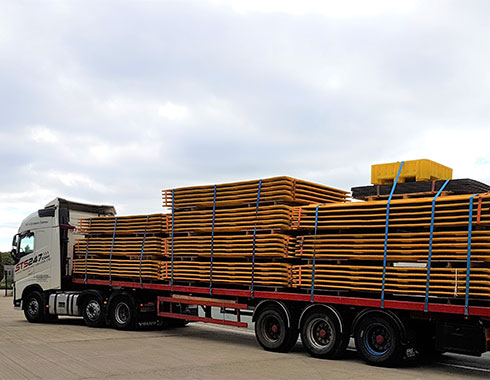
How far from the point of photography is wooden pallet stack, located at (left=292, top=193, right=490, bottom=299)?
926 centimetres

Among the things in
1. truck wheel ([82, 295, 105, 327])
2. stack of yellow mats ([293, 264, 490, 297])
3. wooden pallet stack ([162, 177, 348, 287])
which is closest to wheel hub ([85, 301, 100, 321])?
truck wheel ([82, 295, 105, 327])

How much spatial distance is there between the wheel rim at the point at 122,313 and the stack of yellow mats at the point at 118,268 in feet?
2.64

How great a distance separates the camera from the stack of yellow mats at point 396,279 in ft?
30.1

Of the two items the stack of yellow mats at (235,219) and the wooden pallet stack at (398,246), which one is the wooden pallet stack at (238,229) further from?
the wooden pallet stack at (398,246)

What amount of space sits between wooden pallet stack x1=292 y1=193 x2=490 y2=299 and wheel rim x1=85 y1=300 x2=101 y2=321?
7054 mm

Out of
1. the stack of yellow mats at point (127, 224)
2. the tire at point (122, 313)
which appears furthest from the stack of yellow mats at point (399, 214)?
the tire at point (122, 313)

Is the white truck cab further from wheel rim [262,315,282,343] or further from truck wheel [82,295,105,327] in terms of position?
wheel rim [262,315,282,343]

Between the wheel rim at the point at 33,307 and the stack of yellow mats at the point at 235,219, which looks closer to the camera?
the stack of yellow mats at the point at 235,219

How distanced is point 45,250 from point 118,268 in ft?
10.2

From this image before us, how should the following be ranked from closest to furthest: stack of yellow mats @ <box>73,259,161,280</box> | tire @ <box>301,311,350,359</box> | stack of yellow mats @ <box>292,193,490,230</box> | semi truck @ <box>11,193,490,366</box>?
1. stack of yellow mats @ <box>292,193,490,230</box>
2. semi truck @ <box>11,193,490,366</box>
3. tire @ <box>301,311,350,359</box>
4. stack of yellow mats @ <box>73,259,161,280</box>

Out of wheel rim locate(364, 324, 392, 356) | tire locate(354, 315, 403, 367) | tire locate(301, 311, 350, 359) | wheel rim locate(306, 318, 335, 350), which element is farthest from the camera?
wheel rim locate(306, 318, 335, 350)

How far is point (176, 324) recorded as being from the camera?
1659 cm

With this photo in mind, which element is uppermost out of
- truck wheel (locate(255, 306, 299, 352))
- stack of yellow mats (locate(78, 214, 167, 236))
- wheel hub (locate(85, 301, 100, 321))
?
stack of yellow mats (locate(78, 214, 167, 236))

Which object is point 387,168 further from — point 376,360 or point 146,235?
point 146,235
